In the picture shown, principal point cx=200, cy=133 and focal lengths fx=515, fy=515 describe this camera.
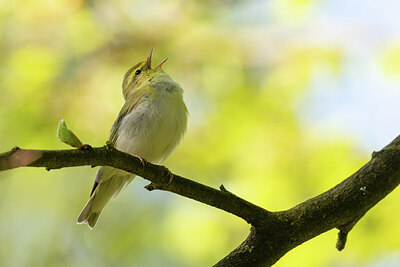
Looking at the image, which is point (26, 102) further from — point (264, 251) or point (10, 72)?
point (264, 251)

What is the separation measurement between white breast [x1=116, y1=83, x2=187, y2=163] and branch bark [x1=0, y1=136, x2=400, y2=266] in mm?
1227

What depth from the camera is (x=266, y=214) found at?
296 cm

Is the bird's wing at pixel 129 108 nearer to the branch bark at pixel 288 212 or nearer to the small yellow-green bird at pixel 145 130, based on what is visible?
the small yellow-green bird at pixel 145 130

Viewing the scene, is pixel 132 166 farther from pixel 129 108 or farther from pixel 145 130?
pixel 129 108

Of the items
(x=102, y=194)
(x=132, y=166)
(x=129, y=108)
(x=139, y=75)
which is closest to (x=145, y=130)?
(x=129, y=108)

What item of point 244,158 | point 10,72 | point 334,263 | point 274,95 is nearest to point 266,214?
point 334,263

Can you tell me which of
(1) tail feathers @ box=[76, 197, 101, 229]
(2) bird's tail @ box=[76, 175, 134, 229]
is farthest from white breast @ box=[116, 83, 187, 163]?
(1) tail feathers @ box=[76, 197, 101, 229]

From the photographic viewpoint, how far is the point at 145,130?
414cm

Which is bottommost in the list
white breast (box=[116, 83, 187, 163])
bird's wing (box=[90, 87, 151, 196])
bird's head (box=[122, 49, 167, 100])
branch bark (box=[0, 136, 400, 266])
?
branch bark (box=[0, 136, 400, 266])

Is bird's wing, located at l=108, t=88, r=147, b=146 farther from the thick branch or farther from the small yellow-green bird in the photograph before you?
the thick branch

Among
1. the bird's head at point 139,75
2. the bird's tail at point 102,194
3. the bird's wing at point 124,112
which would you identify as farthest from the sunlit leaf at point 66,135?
the bird's head at point 139,75

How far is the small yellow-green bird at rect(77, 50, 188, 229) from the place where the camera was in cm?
415

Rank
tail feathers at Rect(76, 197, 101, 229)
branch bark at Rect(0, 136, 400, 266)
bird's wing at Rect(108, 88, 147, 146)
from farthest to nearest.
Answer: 1. tail feathers at Rect(76, 197, 101, 229)
2. bird's wing at Rect(108, 88, 147, 146)
3. branch bark at Rect(0, 136, 400, 266)

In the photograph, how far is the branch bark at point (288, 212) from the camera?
110 inches
